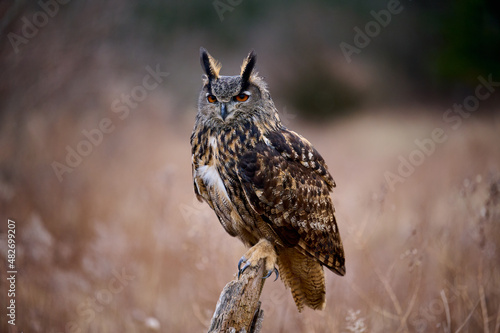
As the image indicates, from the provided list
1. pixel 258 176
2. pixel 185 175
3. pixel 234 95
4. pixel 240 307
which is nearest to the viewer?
pixel 240 307

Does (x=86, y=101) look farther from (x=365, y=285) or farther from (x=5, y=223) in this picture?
(x=365, y=285)

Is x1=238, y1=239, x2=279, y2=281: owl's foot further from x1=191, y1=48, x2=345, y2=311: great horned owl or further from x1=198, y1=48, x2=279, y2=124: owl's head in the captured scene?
x1=198, y1=48, x2=279, y2=124: owl's head

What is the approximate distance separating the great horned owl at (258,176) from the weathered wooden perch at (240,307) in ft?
0.40

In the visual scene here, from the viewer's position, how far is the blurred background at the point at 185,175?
3.13m

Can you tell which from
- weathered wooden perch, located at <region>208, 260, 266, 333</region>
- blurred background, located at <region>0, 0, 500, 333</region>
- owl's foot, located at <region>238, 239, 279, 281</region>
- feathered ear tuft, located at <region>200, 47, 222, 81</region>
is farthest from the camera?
blurred background, located at <region>0, 0, 500, 333</region>

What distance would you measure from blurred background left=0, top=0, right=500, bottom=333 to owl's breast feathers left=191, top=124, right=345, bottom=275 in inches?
21.3

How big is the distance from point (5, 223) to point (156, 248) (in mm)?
1242

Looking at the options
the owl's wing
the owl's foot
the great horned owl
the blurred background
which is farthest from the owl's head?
the blurred background

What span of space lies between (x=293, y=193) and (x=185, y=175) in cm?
360

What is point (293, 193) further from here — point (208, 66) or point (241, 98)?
point (208, 66)

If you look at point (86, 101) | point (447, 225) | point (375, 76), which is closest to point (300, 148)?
point (447, 225)

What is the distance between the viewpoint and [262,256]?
84.4 inches

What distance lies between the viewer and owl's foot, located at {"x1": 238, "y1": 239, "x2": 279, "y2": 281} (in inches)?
81.3

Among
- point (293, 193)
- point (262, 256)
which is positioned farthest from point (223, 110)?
point (262, 256)
